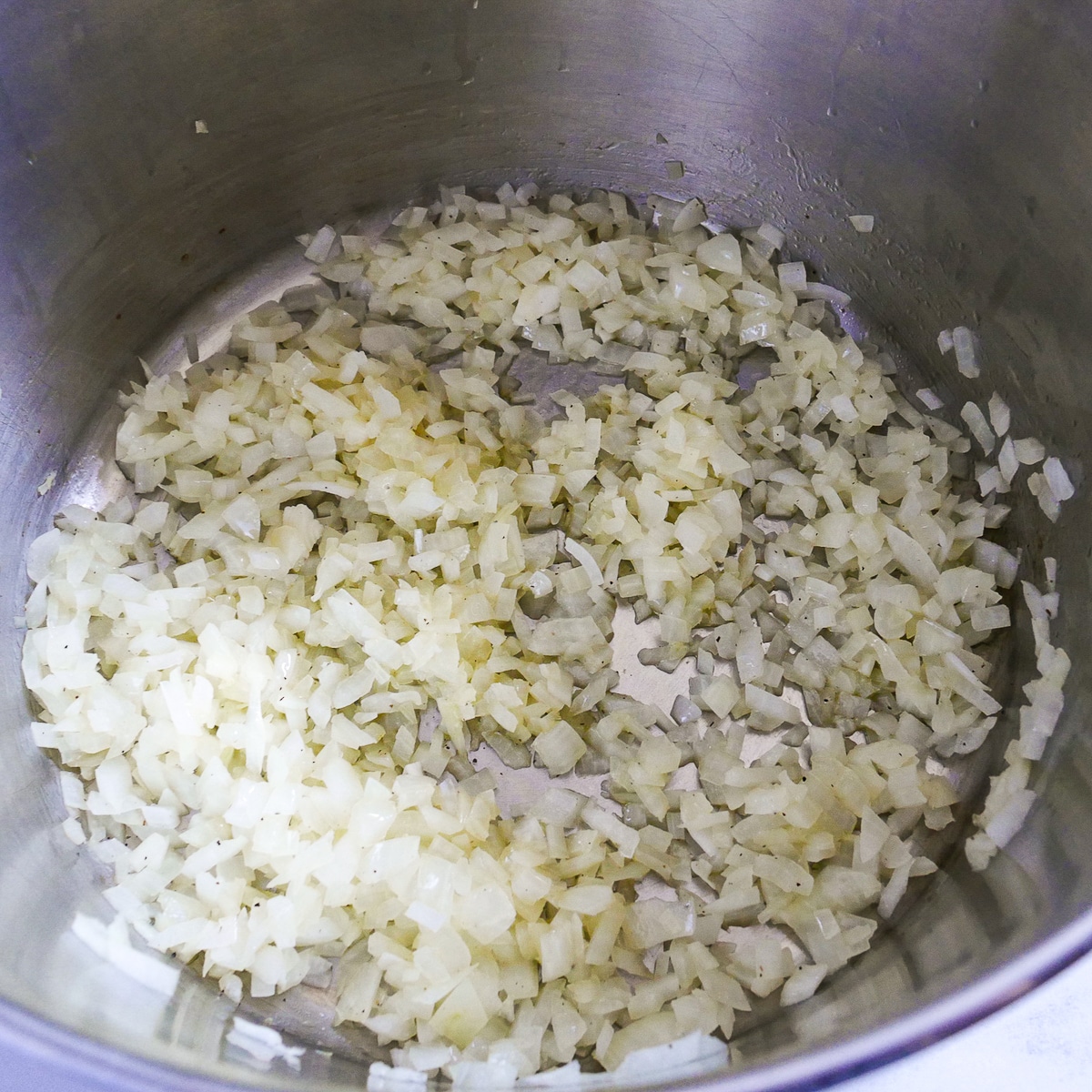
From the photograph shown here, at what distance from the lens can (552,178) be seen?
1.49m

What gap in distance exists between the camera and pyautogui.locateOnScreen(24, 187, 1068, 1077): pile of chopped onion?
38.9 inches

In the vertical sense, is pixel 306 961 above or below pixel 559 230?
below

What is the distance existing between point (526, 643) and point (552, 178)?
79 cm

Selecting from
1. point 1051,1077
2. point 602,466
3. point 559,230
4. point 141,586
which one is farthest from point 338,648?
point 1051,1077

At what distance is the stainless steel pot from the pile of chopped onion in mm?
63

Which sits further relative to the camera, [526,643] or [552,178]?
[552,178]

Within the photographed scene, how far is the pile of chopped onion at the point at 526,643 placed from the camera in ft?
3.25

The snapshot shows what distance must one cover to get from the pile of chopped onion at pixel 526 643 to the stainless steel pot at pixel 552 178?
6 centimetres

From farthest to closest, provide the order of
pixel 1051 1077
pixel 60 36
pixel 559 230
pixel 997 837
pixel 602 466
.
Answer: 1. pixel 559 230
2. pixel 602 466
3. pixel 60 36
4. pixel 997 837
5. pixel 1051 1077

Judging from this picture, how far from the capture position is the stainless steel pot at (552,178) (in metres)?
0.93

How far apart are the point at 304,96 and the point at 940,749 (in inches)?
48.9

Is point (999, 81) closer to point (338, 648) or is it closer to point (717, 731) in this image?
point (717, 731)

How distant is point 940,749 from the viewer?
114 centimetres

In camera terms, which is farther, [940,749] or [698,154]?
[698,154]
